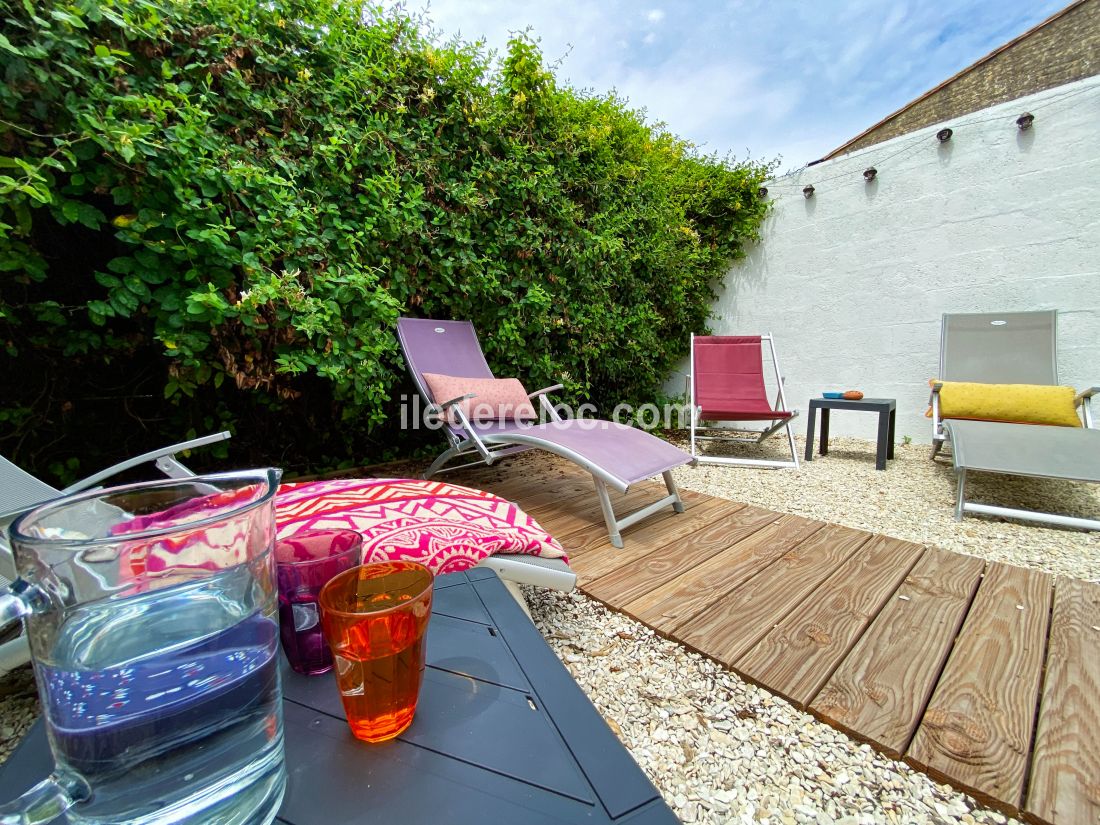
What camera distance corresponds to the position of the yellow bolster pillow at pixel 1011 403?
119 inches

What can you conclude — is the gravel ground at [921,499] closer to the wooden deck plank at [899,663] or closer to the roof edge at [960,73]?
the wooden deck plank at [899,663]

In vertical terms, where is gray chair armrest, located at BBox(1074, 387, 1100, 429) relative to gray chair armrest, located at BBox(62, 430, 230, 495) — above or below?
below

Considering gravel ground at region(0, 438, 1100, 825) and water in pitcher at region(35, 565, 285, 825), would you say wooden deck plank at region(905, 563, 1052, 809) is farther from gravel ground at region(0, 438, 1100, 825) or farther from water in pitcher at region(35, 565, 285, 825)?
water in pitcher at region(35, 565, 285, 825)

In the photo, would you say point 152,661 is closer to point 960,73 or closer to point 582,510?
point 582,510

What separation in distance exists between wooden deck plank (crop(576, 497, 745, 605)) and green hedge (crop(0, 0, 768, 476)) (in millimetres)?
1540

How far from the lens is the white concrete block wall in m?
3.51

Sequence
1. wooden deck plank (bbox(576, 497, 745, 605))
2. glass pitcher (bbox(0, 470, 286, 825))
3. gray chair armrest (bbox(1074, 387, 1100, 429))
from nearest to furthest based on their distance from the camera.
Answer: glass pitcher (bbox(0, 470, 286, 825))
wooden deck plank (bbox(576, 497, 745, 605))
gray chair armrest (bbox(1074, 387, 1100, 429))

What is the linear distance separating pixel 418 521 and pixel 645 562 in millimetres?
1041

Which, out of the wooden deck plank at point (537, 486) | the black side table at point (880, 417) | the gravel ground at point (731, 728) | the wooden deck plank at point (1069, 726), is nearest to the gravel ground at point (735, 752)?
the gravel ground at point (731, 728)

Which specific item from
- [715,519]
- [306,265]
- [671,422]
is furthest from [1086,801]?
[671,422]

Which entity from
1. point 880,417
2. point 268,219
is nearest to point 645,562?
point 268,219

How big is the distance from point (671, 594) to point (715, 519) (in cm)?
82

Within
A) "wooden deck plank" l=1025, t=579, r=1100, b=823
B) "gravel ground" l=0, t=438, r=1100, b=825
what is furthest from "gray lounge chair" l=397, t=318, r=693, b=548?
"wooden deck plank" l=1025, t=579, r=1100, b=823

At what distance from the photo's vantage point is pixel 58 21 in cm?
157
